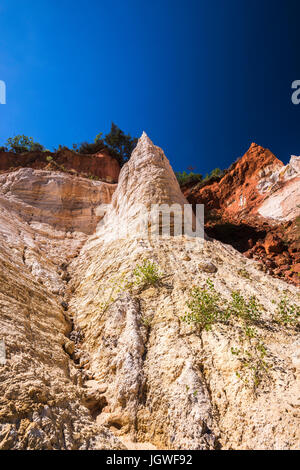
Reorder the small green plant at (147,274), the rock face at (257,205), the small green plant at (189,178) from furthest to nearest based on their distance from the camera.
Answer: the small green plant at (189,178)
the rock face at (257,205)
the small green plant at (147,274)

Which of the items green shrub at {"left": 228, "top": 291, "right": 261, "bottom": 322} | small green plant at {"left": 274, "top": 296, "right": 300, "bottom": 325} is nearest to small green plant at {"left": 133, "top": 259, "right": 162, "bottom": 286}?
green shrub at {"left": 228, "top": 291, "right": 261, "bottom": 322}

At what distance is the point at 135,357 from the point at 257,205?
45.0 feet

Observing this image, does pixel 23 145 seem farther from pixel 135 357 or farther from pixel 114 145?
pixel 135 357

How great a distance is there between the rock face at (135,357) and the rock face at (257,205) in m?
3.71

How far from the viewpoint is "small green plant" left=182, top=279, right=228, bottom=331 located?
4.46m

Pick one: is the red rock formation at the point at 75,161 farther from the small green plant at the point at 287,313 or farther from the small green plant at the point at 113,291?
the small green plant at the point at 287,313

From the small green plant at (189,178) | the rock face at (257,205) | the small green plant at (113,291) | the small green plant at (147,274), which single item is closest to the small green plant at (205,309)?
the small green plant at (147,274)

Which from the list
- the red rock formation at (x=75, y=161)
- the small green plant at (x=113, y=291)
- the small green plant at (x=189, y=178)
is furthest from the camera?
the small green plant at (x=189, y=178)

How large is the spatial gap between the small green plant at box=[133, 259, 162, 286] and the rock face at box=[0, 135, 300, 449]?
126 millimetres

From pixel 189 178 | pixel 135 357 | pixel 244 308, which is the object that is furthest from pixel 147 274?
pixel 189 178

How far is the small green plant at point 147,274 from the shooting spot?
18.9ft

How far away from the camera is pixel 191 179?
79.0 ft
